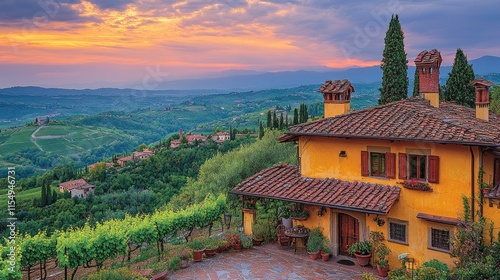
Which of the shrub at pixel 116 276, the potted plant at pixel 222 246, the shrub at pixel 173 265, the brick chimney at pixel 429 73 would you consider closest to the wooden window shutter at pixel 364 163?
the brick chimney at pixel 429 73

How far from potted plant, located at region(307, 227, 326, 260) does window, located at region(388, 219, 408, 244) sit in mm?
2433

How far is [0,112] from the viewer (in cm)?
13938

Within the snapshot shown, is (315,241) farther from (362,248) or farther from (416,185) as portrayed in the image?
(416,185)

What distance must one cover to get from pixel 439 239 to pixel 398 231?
1293mm

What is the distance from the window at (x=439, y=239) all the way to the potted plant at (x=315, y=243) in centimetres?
369

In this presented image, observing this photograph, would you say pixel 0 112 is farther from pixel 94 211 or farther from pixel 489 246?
pixel 489 246

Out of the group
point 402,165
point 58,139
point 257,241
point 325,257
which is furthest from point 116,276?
point 58,139

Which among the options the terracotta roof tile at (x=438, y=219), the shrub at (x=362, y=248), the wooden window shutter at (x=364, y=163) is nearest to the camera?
the terracotta roof tile at (x=438, y=219)

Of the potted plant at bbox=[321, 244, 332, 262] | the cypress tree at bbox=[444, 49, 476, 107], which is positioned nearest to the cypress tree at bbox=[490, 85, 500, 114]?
the cypress tree at bbox=[444, 49, 476, 107]

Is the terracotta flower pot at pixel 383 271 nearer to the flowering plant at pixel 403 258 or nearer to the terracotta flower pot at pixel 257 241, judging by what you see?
the flowering plant at pixel 403 258

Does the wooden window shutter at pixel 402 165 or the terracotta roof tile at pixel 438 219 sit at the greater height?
the wooden window shutter at pixel 402 165

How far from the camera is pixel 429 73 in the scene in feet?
53.2

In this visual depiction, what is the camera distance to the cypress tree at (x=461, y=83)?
28.8m

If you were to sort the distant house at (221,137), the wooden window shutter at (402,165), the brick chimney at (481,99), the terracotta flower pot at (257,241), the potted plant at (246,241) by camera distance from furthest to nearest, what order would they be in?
1. the distant house at (221,137)
2. the terracotta flower pot at (257,241)
3. the potted plant at (246,241)
4. the brick chimney at (481,99)
5. the wooden window shutter at (402,165)
